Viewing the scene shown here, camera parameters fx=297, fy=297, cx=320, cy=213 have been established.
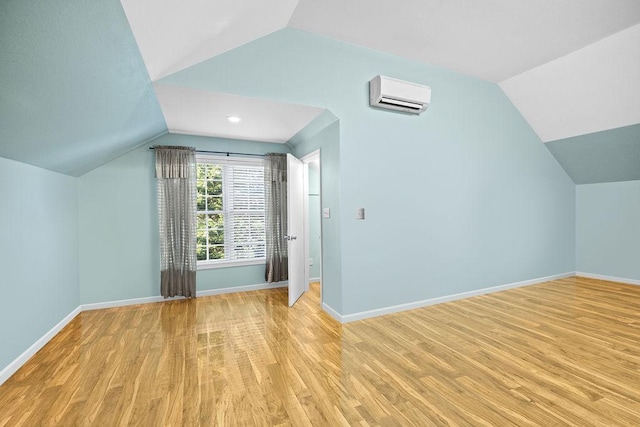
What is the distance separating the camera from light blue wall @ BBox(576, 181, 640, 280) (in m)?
4.58

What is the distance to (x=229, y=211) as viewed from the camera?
Answer: 4.57 metres

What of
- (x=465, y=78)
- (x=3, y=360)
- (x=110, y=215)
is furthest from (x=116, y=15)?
(x=465, y=78)

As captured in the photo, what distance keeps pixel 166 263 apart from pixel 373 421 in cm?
332

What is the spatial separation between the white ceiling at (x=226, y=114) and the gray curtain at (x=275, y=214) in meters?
0.48

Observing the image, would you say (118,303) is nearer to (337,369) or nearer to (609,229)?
(337,369)

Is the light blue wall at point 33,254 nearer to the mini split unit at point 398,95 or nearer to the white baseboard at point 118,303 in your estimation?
the white baseboard at point 118,303

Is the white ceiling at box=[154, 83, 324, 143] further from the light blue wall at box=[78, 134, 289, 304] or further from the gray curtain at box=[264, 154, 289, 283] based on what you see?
the light blue wall at box=[78, 134, 289, 304]

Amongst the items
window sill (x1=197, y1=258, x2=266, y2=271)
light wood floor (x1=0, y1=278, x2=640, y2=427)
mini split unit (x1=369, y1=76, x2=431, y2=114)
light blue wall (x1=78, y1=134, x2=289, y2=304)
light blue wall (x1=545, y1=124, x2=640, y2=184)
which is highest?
mini split unit (x1=369, y1=76, x2=431, y2=114)

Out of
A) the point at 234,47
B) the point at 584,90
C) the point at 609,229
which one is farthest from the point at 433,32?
the point at 609,229

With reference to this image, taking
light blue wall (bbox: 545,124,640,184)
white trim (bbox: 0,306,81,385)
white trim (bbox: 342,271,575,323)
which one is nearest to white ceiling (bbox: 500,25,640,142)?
light blue wall (bbox: 545,124,640,184)

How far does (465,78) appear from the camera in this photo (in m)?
4.00

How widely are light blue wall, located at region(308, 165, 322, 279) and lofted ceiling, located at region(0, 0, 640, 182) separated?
95 cm

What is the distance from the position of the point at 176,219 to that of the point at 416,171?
3205mm

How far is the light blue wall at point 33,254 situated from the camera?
227cm
